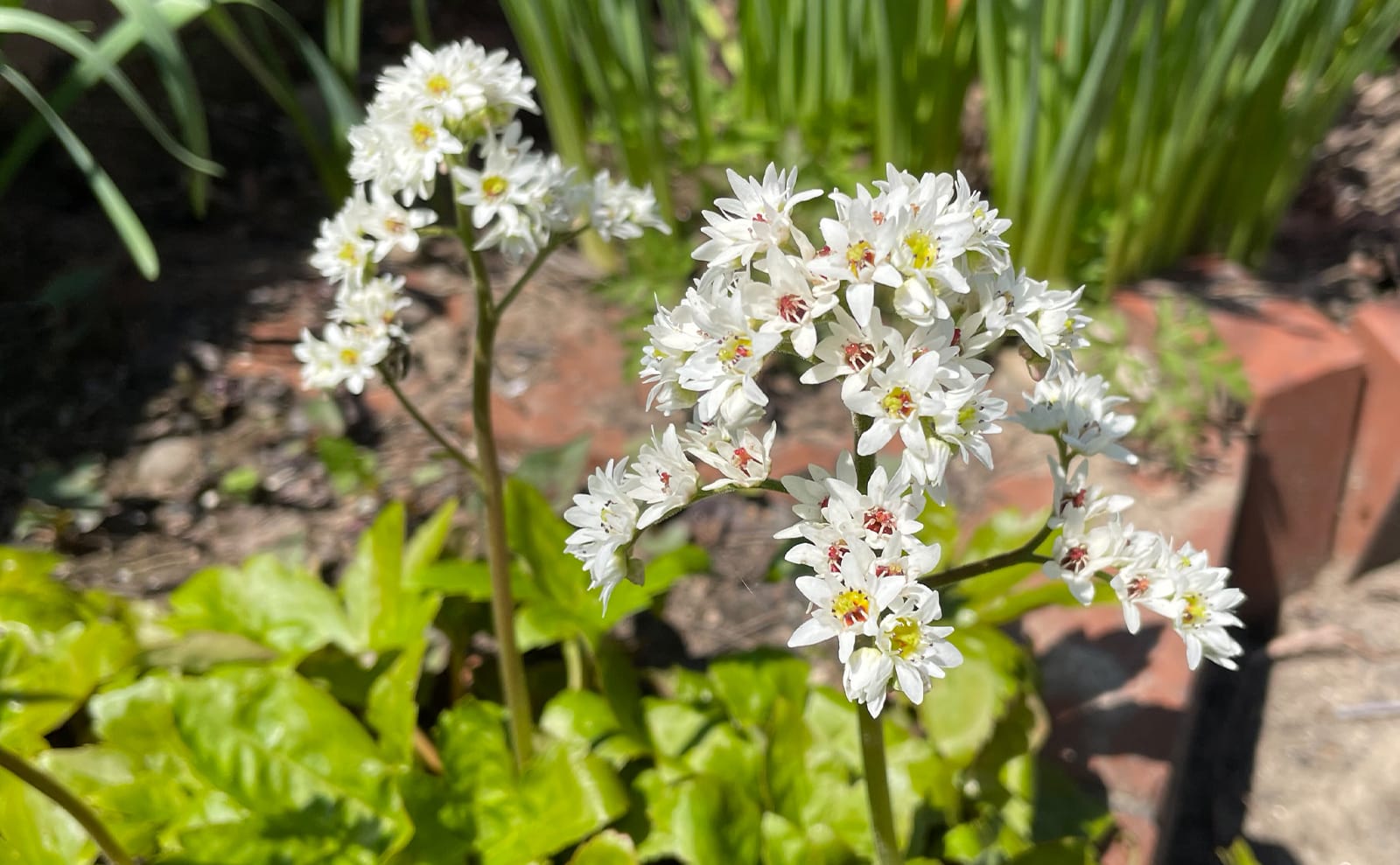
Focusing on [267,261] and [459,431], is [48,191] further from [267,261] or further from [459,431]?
[459,431]

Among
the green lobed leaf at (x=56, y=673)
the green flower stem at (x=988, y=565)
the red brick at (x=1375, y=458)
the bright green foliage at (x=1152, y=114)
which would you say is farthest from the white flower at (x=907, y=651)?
the red brick at (x=1375, y=458)

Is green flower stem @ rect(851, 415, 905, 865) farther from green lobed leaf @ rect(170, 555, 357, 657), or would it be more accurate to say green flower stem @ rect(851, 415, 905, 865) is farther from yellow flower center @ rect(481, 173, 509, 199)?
green lobed leaf @ rect(170, 555, 357, 657)

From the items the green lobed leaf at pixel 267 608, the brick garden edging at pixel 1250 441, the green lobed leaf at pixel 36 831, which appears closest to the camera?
the green lobed leaf at pixel 36 831

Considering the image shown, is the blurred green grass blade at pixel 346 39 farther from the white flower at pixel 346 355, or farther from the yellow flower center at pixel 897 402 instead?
the yellow flower center at pixel 897 402

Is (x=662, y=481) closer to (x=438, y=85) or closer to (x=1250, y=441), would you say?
(x=438, y=85)

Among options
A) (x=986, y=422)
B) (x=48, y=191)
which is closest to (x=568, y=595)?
(x=986, y=422)

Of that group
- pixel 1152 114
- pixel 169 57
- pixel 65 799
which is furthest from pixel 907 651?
pixel 1152 114
